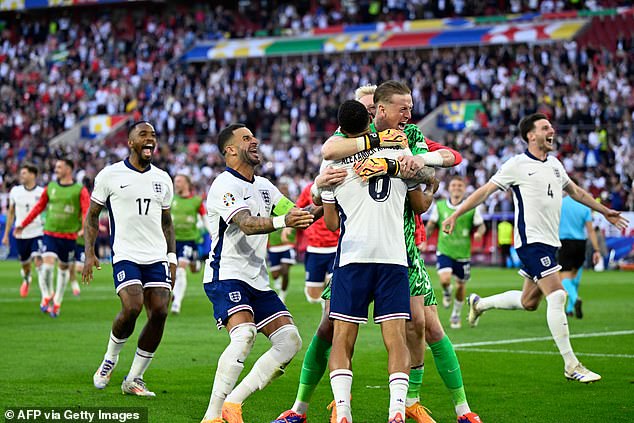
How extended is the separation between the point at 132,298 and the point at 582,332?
852cm

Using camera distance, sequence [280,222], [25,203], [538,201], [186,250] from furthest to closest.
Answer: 1. [25,203]
2. [186,250]
3. [538,201]
4. [280,222]

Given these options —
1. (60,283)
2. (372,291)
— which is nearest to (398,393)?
(372,291)

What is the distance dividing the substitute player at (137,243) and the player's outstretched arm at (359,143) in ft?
11.7

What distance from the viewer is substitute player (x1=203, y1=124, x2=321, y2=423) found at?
8711mm

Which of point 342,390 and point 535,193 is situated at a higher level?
point 535,193

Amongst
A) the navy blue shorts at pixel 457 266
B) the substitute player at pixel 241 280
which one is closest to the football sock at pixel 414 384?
the substitute player at pixel 241 280

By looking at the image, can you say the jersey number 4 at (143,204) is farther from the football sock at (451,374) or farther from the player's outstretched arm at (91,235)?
the football sock at (451,374)

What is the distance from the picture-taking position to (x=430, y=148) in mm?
8930

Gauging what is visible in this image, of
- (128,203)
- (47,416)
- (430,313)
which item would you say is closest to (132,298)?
(128,203)

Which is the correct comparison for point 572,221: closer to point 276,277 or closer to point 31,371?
point 276,277

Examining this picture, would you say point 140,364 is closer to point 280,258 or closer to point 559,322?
point 559,322

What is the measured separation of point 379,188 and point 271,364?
185cm

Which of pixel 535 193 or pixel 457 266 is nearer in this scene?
pixel 535 193

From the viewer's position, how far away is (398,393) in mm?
7750
